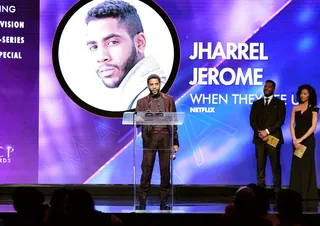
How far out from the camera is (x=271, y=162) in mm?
7586

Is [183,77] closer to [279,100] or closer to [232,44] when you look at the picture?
[232,44]

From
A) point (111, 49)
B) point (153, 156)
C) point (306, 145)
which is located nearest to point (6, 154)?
point (111, 49)

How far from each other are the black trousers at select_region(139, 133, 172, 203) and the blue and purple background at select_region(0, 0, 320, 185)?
1958 mm

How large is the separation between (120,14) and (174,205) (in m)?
2.74

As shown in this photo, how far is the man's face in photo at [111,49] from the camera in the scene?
26.5ft

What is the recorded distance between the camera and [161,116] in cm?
595

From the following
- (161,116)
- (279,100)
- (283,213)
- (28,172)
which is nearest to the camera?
(283,213)

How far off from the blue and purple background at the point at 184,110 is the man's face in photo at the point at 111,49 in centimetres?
49

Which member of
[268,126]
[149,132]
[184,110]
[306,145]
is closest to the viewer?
[149,132]

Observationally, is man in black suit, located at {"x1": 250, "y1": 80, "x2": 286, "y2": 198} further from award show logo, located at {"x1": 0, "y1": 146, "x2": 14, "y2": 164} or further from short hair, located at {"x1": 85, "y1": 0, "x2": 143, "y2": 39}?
award show logo, located at {"x1": 0, "y1": 146, "x2": 14, "y2": 164}

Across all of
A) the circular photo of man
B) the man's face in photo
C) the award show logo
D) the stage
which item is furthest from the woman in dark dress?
the award show logo

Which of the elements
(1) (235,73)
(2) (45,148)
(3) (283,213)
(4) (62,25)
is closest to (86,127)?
(2) (45,148)

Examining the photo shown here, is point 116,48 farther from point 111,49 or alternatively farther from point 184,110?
point 184,110

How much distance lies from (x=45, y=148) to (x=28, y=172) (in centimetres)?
39
